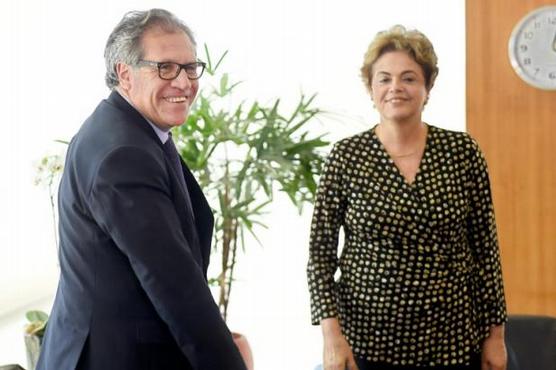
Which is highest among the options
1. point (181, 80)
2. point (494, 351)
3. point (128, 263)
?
point (181, 80)

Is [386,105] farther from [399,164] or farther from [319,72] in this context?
[319,72]

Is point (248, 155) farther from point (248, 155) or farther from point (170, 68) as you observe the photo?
point (170, 68)

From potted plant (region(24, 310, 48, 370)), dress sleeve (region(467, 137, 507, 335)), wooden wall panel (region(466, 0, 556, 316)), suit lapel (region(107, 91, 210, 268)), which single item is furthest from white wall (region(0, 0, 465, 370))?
suit lapel (region(107, 91, 210, 268))

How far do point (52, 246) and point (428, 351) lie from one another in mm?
4161

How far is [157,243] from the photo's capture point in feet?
4.05

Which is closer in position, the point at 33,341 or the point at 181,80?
the point at 181,80

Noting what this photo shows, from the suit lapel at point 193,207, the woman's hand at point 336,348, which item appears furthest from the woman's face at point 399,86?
the suit lapel at point 193,207

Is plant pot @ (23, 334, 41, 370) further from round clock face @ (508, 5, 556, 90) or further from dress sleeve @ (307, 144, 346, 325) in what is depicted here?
round clock face @ (508, 5, 556, 90)

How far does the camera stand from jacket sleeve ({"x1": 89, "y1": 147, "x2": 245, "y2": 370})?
1.23 meters

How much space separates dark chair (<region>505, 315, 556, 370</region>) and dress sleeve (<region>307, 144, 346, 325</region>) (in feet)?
1.73

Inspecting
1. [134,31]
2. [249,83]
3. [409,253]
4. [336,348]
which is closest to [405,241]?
[409,253]

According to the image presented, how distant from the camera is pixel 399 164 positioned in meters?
2.04

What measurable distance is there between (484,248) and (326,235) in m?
0.43

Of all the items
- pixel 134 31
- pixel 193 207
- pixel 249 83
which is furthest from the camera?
pixel 249 83
